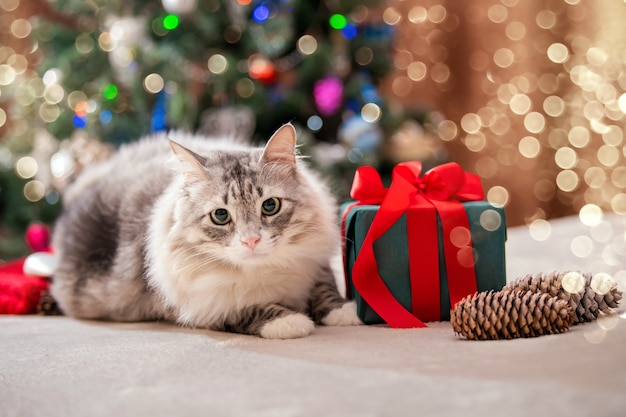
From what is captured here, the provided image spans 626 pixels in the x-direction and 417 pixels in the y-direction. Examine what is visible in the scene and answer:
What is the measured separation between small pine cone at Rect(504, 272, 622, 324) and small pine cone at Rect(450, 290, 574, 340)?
78 millimetres

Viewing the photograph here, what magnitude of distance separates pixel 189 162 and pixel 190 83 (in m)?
1.33

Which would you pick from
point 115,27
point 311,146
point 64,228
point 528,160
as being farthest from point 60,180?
point 528,160

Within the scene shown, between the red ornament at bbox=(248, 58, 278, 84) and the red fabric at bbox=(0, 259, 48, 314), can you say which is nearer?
the red fabric at bbox=(0, 259, 48, 314)

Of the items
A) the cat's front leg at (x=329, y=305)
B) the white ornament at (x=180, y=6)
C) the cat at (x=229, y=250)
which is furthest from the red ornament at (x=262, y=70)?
the cat's front leg at (x=329, y=305)

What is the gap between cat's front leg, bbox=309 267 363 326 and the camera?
154cm

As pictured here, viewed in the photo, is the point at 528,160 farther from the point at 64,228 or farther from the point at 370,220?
the point at 64,228

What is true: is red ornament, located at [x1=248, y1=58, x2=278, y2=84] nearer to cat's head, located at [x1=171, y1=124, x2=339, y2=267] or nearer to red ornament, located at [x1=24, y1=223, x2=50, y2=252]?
red ornament, located at [x1=24, y1=223, x2=50, y2=252]

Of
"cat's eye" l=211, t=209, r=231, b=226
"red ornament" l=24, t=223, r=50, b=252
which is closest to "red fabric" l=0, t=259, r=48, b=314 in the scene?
"red ornament" l=24, t=223, r=50, b=252

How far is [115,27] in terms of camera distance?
2.74 meters

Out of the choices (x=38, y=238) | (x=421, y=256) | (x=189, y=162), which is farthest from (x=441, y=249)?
(x=38, y=238)

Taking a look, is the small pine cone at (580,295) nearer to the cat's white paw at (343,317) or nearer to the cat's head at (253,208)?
the cat's white paw at (343,317)

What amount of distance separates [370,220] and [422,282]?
0.21 m

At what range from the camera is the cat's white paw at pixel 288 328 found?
1.37 metres

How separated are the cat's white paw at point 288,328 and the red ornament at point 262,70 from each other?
5.44 ft
